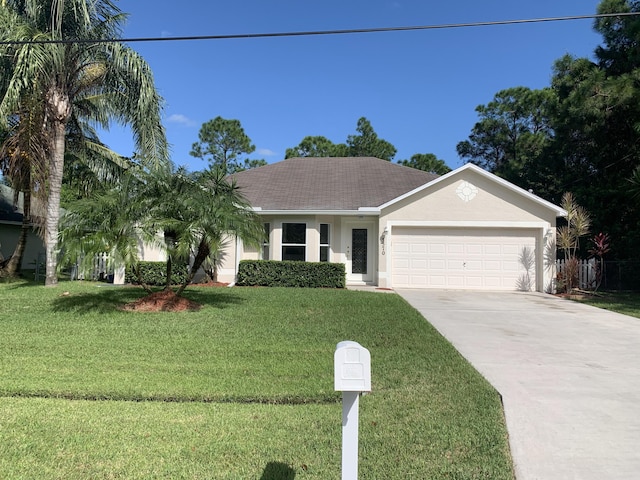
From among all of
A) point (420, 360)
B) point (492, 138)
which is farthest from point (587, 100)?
point (420, 360)

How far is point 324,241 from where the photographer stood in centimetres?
1645

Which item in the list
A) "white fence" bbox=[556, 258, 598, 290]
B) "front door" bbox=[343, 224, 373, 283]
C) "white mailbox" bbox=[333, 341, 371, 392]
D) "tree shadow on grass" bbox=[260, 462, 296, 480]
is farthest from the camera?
"front door" bbox=[343, 224, 373, 283]

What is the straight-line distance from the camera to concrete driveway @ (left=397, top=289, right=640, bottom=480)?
11.3 feet

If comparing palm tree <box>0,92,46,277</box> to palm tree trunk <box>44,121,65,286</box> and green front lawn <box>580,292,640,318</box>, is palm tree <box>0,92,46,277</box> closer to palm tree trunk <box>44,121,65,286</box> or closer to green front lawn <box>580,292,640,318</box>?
palm tree trunk <box>44,121,65,286</box>

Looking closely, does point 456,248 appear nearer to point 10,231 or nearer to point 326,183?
point 326,183

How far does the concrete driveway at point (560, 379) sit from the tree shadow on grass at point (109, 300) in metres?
5.20

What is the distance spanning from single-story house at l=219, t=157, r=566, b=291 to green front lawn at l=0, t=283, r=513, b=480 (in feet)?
25.5

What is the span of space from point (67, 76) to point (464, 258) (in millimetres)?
14771

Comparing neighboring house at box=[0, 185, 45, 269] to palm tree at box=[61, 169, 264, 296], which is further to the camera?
neighboring house at box=[0, 185, 45, 269]

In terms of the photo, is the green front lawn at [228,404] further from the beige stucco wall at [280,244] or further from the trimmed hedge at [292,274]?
the beige stucco wall at [280,244]

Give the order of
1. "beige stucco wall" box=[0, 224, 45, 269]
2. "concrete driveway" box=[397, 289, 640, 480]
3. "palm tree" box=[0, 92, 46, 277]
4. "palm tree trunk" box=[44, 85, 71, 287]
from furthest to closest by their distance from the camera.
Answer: "beige stucco wall" box=[0, 224, 45, 269] → "palm tree trunk" box=[44, 85, 71, 287] → "palm tree" box=[0, 92, 46, 277] → "concrete driveway" box=[397, 289, 640, 480]

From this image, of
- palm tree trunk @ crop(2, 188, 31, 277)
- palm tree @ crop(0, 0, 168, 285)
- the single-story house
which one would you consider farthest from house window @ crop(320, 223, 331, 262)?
palm tree trunk @ crop(2, 188, 31, 277)

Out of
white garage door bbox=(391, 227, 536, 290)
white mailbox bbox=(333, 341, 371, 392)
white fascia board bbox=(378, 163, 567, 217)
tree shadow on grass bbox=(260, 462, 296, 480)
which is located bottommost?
tree shadow on grass bbox=(260, 462, 296, 480)

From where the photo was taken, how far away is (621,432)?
390cm
